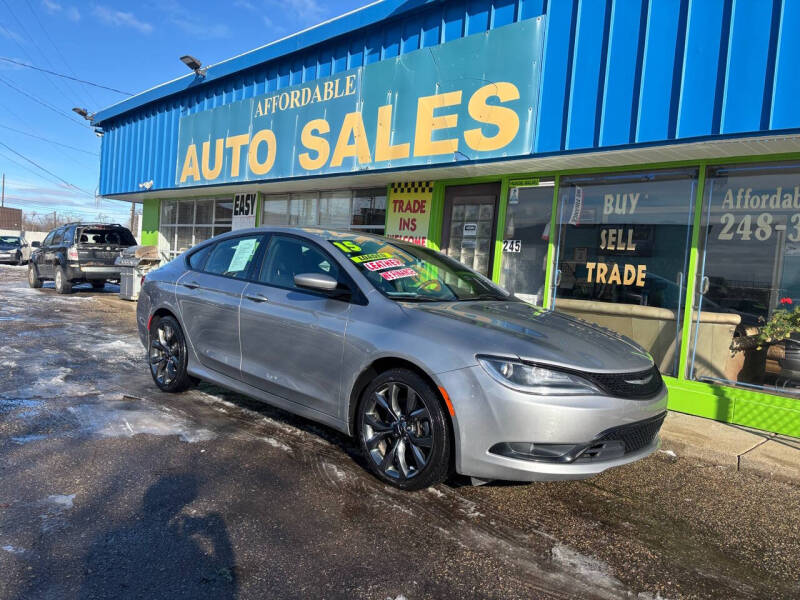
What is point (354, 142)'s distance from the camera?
26.7 feet

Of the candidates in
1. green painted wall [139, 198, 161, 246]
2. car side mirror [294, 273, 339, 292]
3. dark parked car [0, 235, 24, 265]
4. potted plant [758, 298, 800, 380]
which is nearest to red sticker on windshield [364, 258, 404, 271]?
car side mirror [294, 273, 339, 292]

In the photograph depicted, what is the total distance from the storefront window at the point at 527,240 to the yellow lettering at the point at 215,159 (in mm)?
6363

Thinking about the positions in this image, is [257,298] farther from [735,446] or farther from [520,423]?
[735,446]

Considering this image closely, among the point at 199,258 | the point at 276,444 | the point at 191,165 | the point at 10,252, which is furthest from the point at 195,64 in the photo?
the point at 10,252

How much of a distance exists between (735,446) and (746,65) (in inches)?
131

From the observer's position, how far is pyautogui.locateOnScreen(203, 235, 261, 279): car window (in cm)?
441

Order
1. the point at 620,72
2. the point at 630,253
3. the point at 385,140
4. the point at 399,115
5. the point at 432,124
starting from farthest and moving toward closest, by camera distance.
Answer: the point at 385,140, the point at 399,115, the point at 432,124, the point at 630,253, the point at 620,72

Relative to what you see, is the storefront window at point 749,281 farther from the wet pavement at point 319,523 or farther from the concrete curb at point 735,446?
the wet pavement at point 319,523

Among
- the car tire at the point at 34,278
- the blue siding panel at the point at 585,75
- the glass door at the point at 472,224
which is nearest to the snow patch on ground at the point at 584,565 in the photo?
the blue siding panel at the point at 585,75

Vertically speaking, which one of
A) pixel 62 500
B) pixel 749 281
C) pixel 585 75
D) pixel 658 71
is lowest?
pixel 62 500

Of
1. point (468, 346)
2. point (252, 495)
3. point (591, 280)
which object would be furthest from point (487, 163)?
point (252, 495)

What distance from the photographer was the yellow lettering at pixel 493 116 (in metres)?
6.32

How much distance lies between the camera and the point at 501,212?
741 cm

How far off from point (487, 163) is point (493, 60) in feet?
3.97
